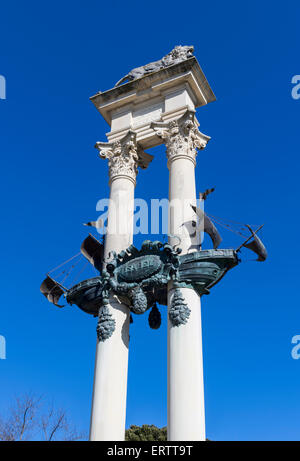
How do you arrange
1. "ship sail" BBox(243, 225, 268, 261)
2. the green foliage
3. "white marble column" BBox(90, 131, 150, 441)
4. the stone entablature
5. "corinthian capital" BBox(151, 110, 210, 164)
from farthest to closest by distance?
the green foliage < the stone entablature < "corinthian capital" BBox(151, 110, 210, 164) < "ship sail" BBox(243, 225, 268, 261) < "white marble column" BBox(90, 131, 150, 441)

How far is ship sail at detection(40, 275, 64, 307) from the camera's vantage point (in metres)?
21.6

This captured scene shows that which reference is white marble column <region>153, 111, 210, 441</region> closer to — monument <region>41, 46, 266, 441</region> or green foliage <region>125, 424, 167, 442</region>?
monument <region>41, 46, 266, 441</region>

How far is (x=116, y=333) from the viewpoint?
18.6 metres

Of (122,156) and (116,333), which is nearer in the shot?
(116,333)

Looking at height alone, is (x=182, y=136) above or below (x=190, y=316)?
above

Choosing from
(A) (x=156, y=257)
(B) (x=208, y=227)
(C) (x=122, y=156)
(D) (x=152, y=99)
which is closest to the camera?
(A) (x=156, y=257)

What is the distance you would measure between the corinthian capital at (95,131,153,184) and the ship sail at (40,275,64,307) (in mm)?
5331

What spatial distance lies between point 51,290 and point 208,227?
288 inches

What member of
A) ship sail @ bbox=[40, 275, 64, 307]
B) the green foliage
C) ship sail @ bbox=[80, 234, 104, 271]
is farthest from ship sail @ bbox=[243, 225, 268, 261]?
the green foliage

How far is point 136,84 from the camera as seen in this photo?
24.7 meters

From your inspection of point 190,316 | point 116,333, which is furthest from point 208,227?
point 116,333

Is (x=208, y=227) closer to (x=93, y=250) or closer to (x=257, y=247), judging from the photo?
(x=257, y=247)
